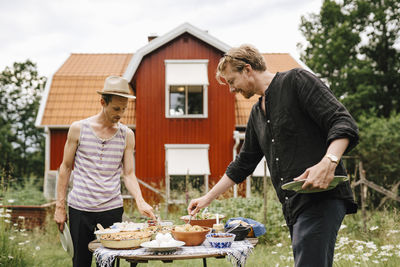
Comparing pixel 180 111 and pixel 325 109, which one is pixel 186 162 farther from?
pixel 325 109

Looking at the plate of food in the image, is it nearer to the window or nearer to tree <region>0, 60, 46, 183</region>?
the window

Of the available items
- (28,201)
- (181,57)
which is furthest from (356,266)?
(181,57)

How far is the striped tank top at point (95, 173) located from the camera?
11.5 feet

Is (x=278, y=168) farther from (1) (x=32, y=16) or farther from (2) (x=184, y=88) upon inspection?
(1) (x=32, y=16)

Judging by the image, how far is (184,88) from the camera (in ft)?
47.2

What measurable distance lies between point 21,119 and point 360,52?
77.9 feet

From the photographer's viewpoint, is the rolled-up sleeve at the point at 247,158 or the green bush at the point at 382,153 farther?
the green bush at the point at 382,153

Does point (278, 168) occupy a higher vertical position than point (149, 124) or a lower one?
lower

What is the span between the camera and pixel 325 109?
224cm

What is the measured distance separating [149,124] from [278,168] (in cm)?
1178

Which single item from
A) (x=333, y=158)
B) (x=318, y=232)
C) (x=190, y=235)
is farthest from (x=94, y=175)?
(x=333, y=158)

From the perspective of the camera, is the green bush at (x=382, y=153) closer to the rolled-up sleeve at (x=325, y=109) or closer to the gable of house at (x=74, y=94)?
the gable of house at (x=74, y=94)

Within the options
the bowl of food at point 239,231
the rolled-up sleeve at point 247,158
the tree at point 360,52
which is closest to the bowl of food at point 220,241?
the bowl of food at point 239,231

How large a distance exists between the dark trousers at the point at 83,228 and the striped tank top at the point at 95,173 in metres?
0.05
